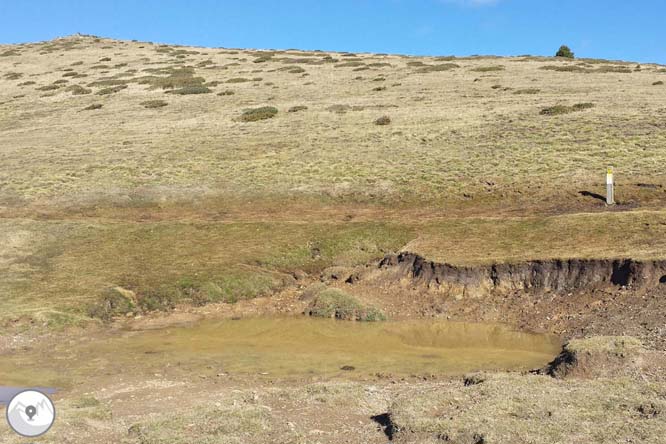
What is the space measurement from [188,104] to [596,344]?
5844 cm

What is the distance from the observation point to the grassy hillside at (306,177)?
27672 millimetres

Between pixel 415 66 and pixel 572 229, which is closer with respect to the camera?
pixel 572 229

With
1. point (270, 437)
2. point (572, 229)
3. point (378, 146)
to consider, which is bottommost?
point (270, 437)

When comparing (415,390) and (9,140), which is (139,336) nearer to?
(415,390)

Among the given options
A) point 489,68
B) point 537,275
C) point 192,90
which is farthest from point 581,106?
point 192,90

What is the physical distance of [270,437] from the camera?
43.0 ft

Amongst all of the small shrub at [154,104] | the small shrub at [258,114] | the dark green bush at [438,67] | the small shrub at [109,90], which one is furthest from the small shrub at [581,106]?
the small shrub at [109,90]

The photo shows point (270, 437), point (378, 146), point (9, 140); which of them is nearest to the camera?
point (270, 437)

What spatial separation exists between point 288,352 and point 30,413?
11.4m

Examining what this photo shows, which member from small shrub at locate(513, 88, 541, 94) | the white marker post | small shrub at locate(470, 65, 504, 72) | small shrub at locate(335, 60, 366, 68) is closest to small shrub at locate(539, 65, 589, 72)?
small shrub at locate(470, 65, 504, 72)

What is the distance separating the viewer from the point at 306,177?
4144cm

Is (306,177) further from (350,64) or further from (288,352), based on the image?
(350,64)

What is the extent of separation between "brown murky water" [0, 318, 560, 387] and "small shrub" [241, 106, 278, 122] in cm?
3677

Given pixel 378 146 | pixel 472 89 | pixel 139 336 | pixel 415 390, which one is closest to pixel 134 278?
pixel 139 336
